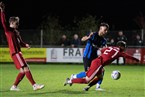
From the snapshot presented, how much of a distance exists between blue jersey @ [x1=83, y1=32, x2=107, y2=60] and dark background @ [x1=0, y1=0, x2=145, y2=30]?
35135 mm

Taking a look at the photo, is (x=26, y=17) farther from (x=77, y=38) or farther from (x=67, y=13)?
(x=77, y=38)

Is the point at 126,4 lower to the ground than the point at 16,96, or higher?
higher

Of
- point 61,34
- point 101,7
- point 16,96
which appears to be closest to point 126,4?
point 101,7

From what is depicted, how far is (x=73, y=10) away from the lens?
53406mm

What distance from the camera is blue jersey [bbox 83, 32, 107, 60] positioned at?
1423 cm

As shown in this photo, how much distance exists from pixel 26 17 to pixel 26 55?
72.8 ft

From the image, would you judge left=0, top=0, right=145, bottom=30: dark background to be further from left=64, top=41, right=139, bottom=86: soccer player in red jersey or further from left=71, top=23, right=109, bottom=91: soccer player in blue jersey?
left=64, top=41, right=139, bottom=86: soccer player in red jersey

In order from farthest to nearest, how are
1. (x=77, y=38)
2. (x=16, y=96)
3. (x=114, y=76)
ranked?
(x=77, y=38), (x=114, y=76), (x=16, y=96)

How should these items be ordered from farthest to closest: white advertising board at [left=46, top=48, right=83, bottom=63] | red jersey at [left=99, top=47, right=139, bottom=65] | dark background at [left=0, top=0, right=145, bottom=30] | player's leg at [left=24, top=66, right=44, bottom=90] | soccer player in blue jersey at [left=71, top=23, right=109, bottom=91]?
1. dark background at [left=0, top=0, right=145, bottom=30]
2. white advertising board at [left=46, top=48, right=83, bottom=63]
3. soccer player in blue jersey at [left=71, top=23, right=109, bottom=91]
4. player's leg at [left=24, top=66, right=44, bottom=90]
5. red jersey at [left=99, top=47, right=139, bottom=65]

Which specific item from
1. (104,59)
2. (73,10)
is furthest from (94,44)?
(73,10)

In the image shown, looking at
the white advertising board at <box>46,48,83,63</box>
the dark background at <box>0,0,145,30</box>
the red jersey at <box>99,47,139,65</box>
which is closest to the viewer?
the red jersey at <box>99,47,139,65</box>

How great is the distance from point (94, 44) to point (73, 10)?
39.4 meters

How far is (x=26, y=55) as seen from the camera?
30.5 m

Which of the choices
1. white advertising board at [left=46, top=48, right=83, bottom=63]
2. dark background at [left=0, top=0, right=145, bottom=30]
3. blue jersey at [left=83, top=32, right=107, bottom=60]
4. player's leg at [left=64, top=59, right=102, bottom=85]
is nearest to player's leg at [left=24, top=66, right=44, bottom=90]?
player's leg at [left=64, top=59, right=102, bottom=85]
